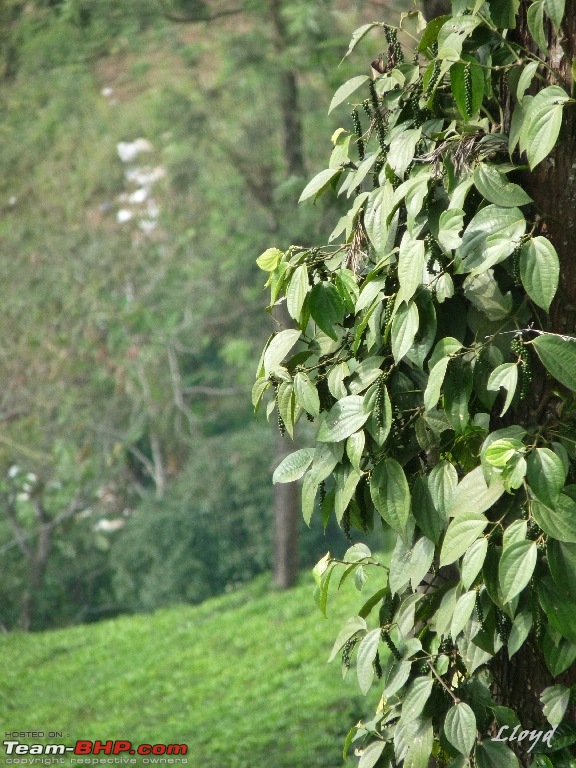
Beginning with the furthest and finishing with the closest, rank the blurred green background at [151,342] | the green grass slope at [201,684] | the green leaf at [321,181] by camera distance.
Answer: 1. the blurred green background at [151,342]
2. the green grass slope at [201,684]
3. the green leaf at [321,181]

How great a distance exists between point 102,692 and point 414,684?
7.38 ft

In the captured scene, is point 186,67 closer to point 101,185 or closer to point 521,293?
point 101,185

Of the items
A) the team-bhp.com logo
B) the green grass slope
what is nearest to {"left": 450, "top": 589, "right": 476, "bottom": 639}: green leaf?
the green grass slope

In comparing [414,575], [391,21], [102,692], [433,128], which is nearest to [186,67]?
[391,21]

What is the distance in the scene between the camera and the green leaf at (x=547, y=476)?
980 mm

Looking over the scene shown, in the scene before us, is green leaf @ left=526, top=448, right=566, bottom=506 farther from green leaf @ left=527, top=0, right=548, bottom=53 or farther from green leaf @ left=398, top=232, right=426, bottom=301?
green leaf @ left=527, top=0, right=548, bottom=53

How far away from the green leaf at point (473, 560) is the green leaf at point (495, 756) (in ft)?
0.91

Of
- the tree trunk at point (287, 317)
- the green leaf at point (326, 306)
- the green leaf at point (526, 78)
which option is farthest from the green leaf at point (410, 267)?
the tree trunk at point (287, 317)

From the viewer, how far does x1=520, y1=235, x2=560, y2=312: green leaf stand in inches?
40.1

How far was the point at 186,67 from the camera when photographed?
3982mm

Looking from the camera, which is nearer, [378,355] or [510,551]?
[510,551]

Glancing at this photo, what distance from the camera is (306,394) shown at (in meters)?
1.19
